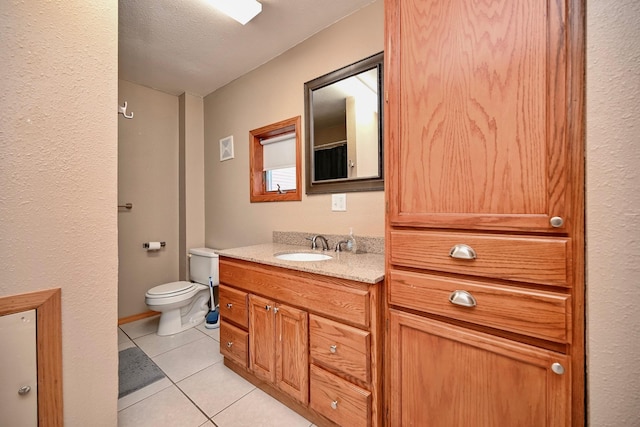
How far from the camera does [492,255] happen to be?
0.85 m

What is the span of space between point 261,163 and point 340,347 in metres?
A: 1.86

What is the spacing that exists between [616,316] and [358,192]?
1281mm

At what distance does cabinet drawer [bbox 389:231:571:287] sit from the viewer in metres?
0.74

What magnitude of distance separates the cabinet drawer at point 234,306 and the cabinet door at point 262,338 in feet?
0.18

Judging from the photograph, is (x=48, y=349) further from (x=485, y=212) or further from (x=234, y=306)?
(x=485, y=212)

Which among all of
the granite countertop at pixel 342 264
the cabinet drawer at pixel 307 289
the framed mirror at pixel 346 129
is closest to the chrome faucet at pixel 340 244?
the granite countertop at pixel 342 264

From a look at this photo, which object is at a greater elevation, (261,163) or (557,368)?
(261,163)

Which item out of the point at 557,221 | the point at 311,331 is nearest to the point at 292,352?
the point at 311,331

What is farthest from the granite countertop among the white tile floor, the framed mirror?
the white tile floor

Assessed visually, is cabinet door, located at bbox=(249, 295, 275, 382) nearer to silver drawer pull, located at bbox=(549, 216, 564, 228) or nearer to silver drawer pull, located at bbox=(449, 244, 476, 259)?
silver drawer pull, located at bbox=(449, 244, 476, 259)

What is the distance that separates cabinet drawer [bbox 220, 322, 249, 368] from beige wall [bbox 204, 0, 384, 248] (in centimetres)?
85

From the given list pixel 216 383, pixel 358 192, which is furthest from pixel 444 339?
pixel 216 383

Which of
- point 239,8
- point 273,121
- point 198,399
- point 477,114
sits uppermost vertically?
point 239,8

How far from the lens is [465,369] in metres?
0.89
